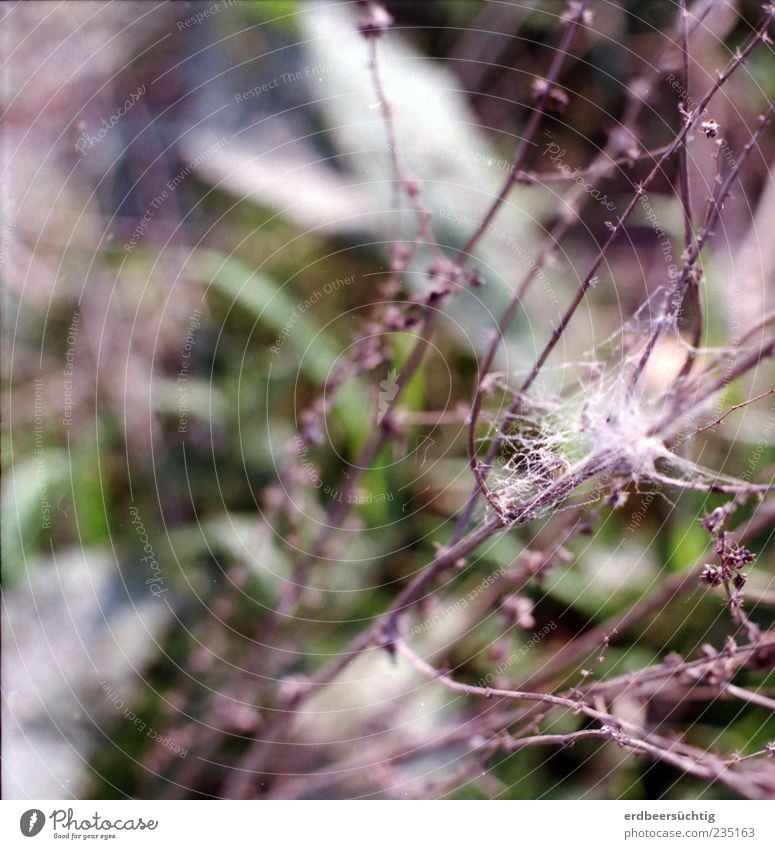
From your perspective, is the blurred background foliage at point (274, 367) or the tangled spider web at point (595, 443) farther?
the blurred background foliage at point (274, 367)

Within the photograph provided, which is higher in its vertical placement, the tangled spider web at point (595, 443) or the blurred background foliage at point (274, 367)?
the blurred background foliage at point (274, 367)
